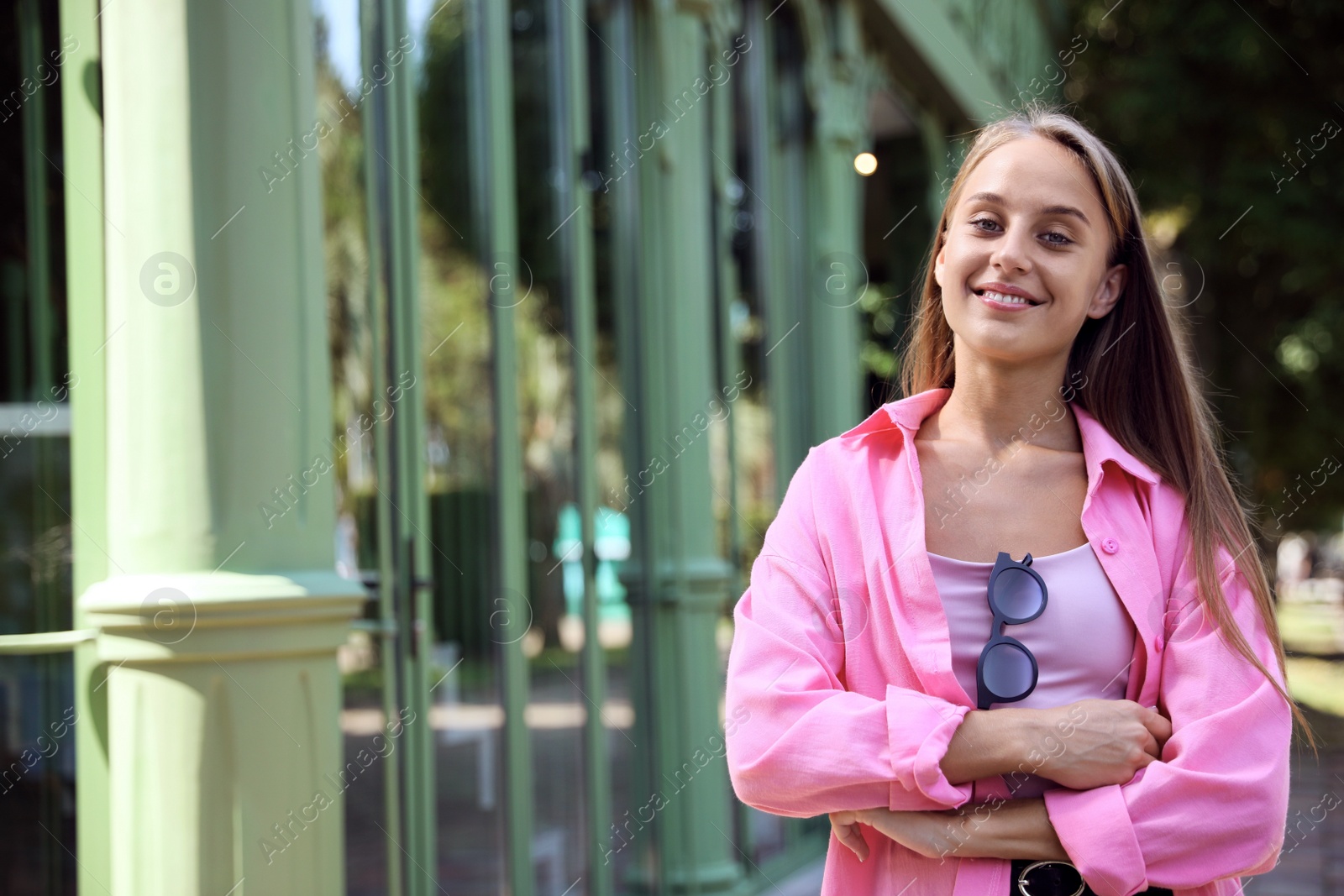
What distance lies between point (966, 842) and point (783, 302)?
16.0ft

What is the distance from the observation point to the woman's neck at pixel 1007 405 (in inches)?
67.1

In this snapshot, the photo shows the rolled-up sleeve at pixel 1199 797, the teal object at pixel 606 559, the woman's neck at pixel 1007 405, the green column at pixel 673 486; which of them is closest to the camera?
the rolled-up sleeve at pixel 1199 797

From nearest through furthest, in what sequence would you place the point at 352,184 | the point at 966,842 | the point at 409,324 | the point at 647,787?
the point at 966,842 → the point at 409,324 → the point at 352,184 → the point at 647,787

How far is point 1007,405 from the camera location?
1709mm

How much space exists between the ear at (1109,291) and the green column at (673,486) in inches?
121

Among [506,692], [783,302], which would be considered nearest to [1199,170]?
[783,302]

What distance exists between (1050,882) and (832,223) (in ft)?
17.8

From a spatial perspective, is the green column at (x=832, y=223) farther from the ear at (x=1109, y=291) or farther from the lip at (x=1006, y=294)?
the lip at (x=1006, y=294)

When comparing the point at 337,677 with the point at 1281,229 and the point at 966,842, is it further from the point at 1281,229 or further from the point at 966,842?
the point at 1281,229

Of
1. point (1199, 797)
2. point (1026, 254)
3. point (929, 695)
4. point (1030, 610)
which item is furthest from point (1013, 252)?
point (1199, 797)

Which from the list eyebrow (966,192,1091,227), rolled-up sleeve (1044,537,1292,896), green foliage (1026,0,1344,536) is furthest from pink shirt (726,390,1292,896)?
green foliage (1026,0,1344,536)

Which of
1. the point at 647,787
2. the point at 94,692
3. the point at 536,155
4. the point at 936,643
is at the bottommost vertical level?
the point at 647,787

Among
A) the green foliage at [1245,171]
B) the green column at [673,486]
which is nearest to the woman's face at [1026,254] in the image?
the green column at [673,486]

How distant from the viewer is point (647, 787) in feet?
15.8
